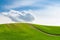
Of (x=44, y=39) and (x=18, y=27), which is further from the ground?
(x=18, y=27)

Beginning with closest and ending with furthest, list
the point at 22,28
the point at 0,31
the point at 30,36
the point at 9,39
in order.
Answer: the point at 9,39, the point at 30,36, the point at 0,31, the point at 22,28

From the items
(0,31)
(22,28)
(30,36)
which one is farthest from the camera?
(22,28)

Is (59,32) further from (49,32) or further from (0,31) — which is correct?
(0,31)

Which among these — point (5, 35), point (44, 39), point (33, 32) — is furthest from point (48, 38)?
point (5, 35)

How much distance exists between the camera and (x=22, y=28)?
244 feet

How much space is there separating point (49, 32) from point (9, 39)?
1887 cm

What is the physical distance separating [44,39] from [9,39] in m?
10.8

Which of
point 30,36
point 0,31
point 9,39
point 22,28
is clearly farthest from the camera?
point 22,28

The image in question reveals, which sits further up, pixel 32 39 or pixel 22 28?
pixel 22 28

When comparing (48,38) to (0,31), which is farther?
(0,31)

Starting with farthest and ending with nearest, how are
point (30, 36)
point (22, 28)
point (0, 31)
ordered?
point (22, 28), point (0, 31), point (30, 36)

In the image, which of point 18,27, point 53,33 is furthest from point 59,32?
point 18,27

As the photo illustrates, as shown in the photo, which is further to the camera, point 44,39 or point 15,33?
point 15,33

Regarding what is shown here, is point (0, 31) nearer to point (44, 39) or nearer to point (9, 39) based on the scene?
point (9, 39)
